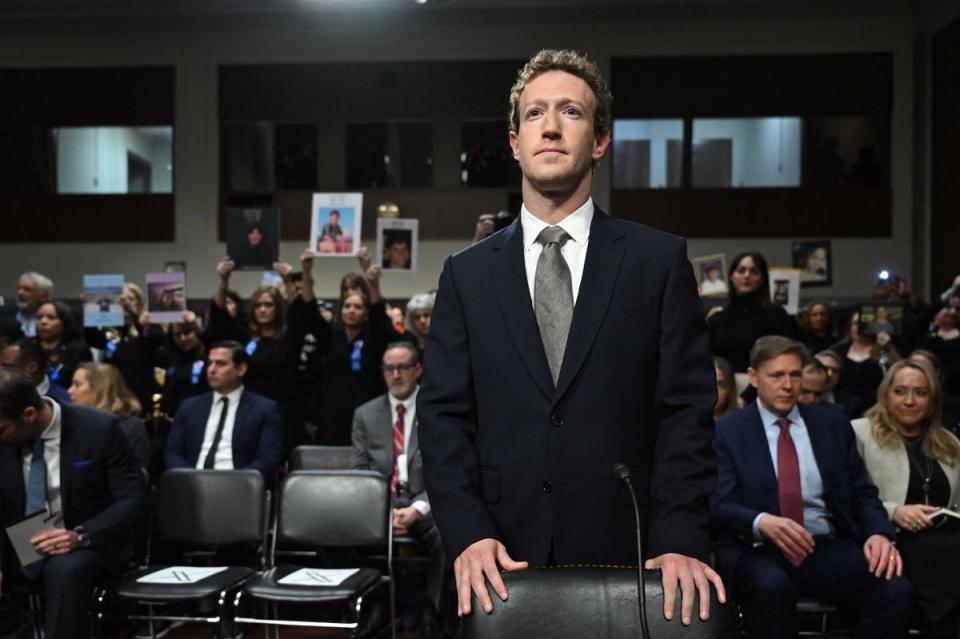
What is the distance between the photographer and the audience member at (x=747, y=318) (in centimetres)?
557

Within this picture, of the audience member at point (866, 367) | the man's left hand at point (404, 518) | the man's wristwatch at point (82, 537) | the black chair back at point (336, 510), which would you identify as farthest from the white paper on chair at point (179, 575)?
the audience member at point (866, 367)

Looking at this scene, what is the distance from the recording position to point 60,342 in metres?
6.44

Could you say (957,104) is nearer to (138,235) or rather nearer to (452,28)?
(452,28)

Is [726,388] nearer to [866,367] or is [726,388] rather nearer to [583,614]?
[866,367]

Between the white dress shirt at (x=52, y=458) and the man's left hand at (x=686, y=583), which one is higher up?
the man's left hand at (x=686, y=583)

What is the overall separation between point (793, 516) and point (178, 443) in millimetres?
3110

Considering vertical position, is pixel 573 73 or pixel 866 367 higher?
pixel 573 73

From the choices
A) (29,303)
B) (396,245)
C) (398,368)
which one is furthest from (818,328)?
(29,303)

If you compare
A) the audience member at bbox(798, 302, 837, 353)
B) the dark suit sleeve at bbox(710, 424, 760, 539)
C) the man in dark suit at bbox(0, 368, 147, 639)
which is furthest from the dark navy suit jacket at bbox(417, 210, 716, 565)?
the audience member at bbox(798, 302, 837, 353)

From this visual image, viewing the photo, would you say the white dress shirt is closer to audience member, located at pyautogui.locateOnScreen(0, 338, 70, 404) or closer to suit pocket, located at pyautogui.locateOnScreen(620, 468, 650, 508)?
audience member, located at pyautogui.locateOnScreen(0, 338, 70, 404)

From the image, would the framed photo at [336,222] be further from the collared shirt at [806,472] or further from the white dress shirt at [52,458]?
the collared shirt at [806,472]

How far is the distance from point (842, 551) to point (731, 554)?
43 centimetres

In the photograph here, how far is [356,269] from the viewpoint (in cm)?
1257

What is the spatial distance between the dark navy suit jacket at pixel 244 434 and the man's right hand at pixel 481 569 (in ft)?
12.5
